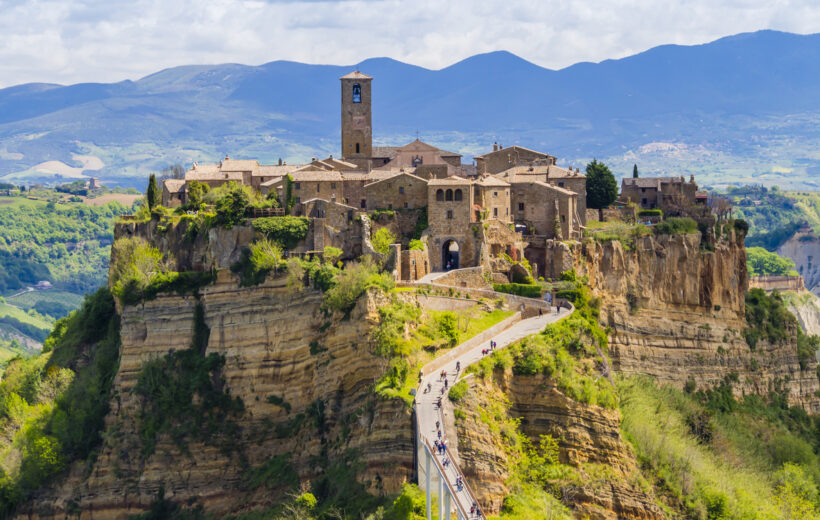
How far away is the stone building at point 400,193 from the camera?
74.2 meters

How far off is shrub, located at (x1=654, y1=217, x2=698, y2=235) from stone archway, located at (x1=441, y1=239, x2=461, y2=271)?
1650 centimetres

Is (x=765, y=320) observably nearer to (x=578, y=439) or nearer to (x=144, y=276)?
(x=578, y=439)

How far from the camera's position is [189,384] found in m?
71.5

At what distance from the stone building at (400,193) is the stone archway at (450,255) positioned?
3281 millimetres

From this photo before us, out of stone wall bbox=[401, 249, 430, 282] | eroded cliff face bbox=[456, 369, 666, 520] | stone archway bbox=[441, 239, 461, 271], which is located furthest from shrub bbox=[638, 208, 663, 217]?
eroded cliff face bbox=[456, 369, 666, 520]

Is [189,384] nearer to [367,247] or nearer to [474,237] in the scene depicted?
[367,247]

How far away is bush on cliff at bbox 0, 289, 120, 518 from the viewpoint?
7512cm

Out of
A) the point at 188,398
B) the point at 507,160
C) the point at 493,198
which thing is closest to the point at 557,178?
the point at 507,160

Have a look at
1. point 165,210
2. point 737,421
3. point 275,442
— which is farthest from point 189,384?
point 737,421

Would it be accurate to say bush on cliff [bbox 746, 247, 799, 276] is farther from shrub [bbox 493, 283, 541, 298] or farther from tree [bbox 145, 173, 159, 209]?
tree [bbox 145, 173, 159, 209]

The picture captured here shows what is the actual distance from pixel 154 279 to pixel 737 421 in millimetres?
42178

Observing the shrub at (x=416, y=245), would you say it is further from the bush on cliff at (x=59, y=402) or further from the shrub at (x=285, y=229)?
the bush on cliff at (x=59, y=402)

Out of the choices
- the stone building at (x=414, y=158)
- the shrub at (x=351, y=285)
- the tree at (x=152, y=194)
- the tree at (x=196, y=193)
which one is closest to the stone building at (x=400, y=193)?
the stone building at (x=414, y=158)

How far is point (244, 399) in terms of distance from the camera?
6969cm
